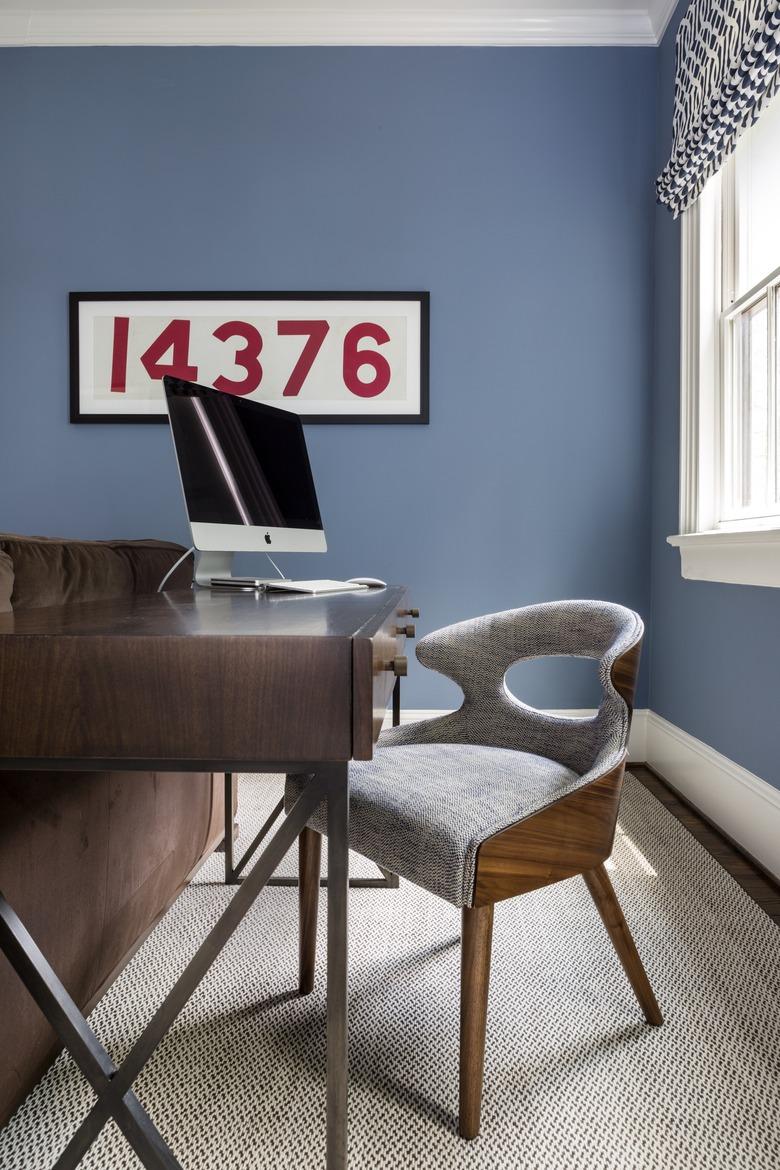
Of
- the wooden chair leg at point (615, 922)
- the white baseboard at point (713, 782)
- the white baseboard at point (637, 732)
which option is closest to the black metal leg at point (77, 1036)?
the wooden chair leg at point (615, 922)

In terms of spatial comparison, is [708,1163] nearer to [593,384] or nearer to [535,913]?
[535,913]

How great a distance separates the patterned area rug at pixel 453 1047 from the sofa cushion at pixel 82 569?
0.72m

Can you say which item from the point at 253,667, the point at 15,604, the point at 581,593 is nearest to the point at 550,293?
the point at 581,593

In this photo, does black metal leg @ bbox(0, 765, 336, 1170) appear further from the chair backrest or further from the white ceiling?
the white ceiling

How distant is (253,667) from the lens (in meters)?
0.60

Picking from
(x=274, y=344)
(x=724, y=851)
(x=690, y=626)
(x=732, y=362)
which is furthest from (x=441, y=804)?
(x=274, y=344)

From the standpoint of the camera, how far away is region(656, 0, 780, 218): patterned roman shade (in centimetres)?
159

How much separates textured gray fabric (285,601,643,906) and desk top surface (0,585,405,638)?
0.30 metres

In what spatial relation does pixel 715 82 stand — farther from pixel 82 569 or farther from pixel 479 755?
pixel 82 569

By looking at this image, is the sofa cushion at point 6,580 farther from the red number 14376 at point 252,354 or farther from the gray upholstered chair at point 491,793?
the red number 14376 at point 252,354

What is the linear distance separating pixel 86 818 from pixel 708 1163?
98 centimetres

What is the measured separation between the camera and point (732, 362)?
2.18 metres

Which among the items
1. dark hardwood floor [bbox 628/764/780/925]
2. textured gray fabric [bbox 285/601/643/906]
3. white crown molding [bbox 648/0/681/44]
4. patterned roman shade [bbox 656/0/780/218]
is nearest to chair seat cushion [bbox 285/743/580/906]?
textured gray fabric [bbox 285/601/643/906]

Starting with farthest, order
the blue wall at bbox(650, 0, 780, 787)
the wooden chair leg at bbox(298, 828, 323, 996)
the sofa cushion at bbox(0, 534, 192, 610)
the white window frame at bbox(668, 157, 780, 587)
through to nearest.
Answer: the white window frame at bbox(668, 157, 780, 587)
the blue wall at bbox(650, 0, 780, 787)
the wooden chair leg at bbox(298, 828, 323, 996)
the sofa cushion at bbox(0, 534, 192, 610)
